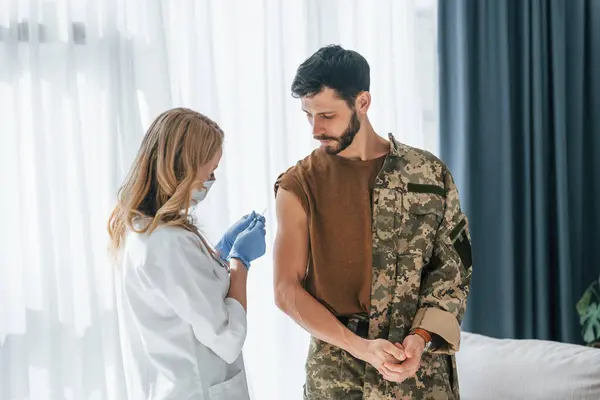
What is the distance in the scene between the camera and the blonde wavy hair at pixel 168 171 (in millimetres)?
1765

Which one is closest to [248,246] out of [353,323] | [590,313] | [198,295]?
[198,295]

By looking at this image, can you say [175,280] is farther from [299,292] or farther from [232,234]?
[232,234]

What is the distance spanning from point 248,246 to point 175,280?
29 centimetres

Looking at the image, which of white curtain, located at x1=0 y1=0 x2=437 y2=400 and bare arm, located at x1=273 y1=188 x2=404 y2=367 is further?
white curtain, located at x1=0 y1=0 x2=437 y2=400

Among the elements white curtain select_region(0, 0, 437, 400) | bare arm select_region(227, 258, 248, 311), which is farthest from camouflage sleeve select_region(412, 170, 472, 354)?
white curtain select_region(0, 0, 437, 400)

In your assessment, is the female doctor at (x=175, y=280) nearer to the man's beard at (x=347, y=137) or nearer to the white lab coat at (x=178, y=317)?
the white lab coat at (x=178, y=317)

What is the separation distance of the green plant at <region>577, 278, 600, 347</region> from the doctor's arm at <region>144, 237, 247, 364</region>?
1.69 m

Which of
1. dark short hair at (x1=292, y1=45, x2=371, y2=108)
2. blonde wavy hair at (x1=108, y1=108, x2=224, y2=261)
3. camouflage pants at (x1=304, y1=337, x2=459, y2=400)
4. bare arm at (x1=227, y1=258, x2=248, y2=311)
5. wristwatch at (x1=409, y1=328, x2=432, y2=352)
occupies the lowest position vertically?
camouflage pants at (x1=304, y1=337, x2=459, y2=400)

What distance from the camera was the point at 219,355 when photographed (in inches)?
70.0

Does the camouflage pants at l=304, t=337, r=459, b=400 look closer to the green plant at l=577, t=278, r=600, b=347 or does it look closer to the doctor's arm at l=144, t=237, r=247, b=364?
the doctor's arm at l=144, t=237, r=247, b=364

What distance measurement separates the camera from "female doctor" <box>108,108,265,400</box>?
1721 millimetres

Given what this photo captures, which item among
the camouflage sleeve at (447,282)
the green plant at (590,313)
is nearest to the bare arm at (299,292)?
the camouflage sleeve at (447,282)

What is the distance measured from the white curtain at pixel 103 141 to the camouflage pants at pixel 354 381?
0.93 m

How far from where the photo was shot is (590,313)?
290 centimetres
